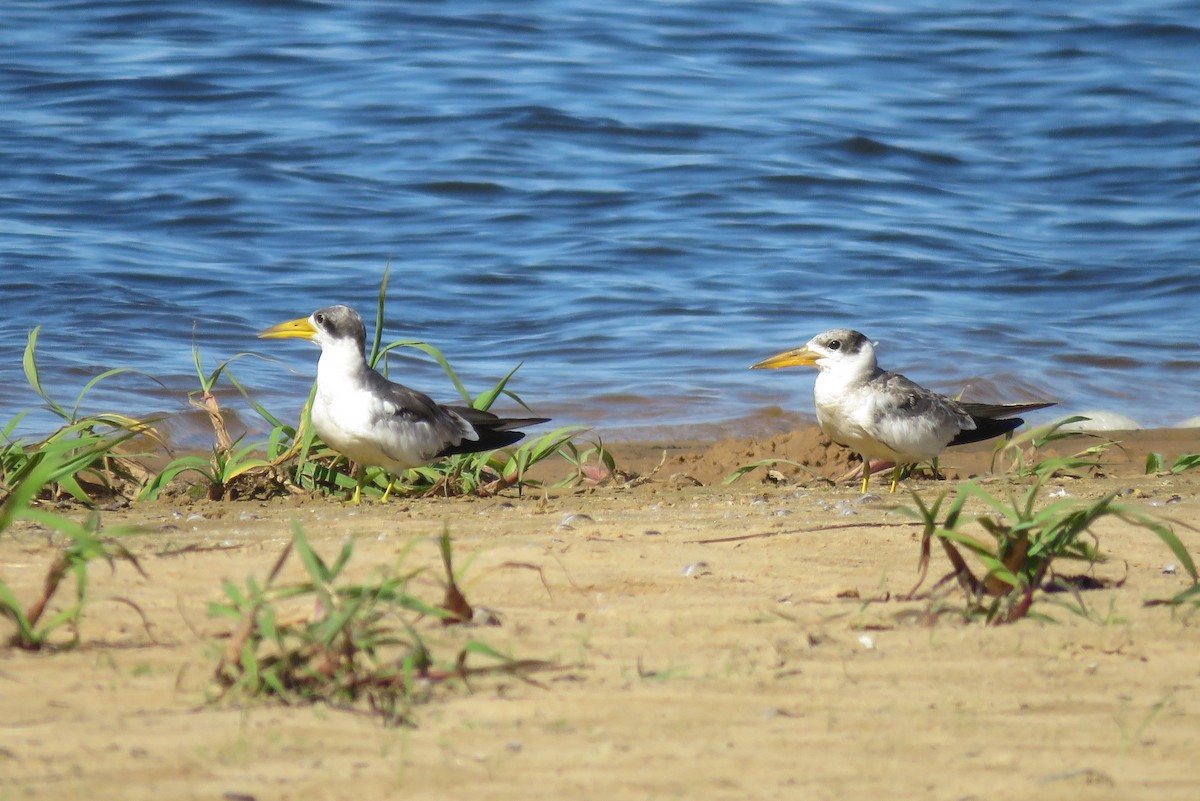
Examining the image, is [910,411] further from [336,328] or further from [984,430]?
[336,328]

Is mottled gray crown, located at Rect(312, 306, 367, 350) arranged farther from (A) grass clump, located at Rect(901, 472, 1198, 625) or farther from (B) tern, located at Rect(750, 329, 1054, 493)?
(A) grass clump, located at Rect(901, 472, 1198, 625)

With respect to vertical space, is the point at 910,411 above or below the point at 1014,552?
below

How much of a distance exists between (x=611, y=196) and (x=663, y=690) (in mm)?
10103

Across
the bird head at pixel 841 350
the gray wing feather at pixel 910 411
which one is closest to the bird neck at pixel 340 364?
the bird head at pixel 841 350

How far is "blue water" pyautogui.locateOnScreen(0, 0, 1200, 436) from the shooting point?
8672 mm

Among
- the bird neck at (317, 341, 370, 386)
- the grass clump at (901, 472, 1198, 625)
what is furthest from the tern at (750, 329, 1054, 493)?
the grass clump at (901, 472, 1198, 625)

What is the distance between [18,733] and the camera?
225 cm

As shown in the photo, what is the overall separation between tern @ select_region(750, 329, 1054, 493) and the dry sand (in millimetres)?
1721

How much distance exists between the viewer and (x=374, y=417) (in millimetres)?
5027

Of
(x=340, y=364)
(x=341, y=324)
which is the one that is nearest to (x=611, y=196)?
(x=341, y=324)

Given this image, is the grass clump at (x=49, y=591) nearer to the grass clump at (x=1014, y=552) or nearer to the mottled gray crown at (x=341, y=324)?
the grass clump at (x=1014, y=552)

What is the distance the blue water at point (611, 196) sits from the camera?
867 cm

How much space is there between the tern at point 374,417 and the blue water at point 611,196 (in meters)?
2.04

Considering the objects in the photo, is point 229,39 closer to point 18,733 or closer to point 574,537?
point 574,537
